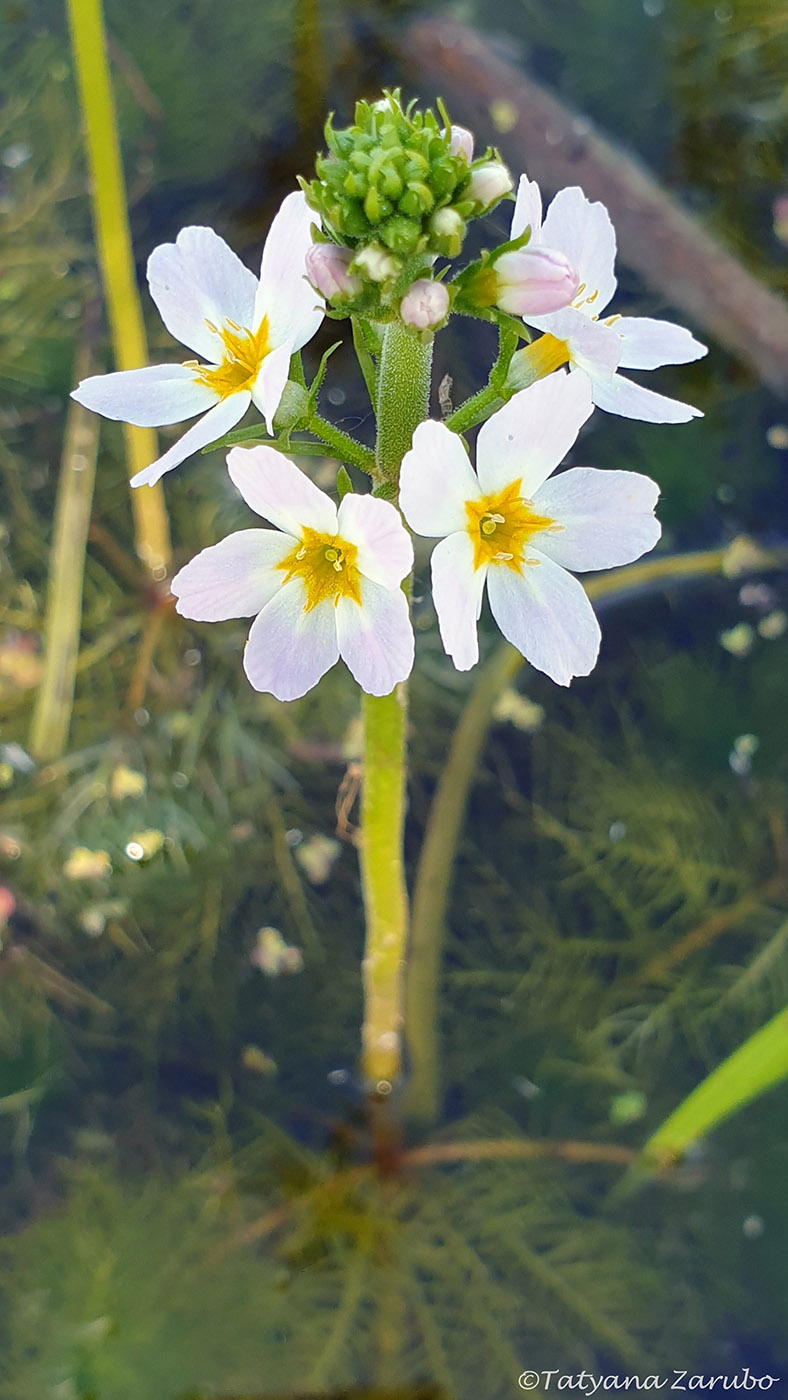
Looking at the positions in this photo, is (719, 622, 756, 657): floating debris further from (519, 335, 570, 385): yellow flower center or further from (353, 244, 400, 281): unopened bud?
(353, 244, 400, 281): unopened bud

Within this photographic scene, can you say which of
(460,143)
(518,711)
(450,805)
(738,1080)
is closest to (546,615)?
(460,143)

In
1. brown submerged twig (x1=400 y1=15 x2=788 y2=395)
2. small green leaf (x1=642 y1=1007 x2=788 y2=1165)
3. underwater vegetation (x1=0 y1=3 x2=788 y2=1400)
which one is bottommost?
small green leaf (x1=642 y1=1007 x2=788 y2=1165)

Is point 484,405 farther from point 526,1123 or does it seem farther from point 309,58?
point 309,58

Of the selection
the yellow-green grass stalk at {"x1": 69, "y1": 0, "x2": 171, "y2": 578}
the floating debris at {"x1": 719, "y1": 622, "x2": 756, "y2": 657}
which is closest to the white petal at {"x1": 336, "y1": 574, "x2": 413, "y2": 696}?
the yellow-green grass stalk at {"x1": 69, "y1": 0, "x2": 171, "y2": 578}

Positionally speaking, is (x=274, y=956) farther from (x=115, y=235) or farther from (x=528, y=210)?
(x=528, y=210)

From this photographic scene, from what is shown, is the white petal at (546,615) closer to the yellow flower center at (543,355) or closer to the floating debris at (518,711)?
the yellow flower center at (543,355)

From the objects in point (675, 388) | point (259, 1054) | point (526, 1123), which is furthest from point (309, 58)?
point (526, 1123)

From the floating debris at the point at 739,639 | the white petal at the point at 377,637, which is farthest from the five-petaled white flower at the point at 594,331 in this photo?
the floating debris at the point at 739,639
